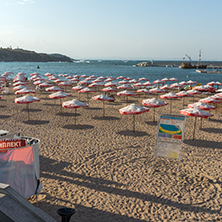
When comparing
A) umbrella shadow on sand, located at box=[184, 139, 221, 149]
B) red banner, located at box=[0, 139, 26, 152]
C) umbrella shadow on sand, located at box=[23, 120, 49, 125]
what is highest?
red banner, located at box=[0, 139, 26, 152]

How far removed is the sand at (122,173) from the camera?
20.6ft

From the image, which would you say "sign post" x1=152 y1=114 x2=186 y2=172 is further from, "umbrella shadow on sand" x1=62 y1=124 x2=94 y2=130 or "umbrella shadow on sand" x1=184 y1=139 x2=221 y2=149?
"umbrella shadow on sand" x1=62 y1=124 x2=94 y2=130

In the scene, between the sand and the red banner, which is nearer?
the red banner

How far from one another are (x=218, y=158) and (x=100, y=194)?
5874 mm

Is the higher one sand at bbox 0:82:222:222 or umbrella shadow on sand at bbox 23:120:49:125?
umbrella shadow on sand at bbox 23:120:49:125

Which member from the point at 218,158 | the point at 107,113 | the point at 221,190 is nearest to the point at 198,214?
the point at 221,190

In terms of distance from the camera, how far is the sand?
6273 millimetres

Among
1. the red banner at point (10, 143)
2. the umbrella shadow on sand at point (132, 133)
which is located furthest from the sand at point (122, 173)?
the red banner at point (10, 143)

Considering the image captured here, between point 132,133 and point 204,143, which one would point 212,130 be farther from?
point 132,133

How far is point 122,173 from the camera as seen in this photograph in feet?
27.5

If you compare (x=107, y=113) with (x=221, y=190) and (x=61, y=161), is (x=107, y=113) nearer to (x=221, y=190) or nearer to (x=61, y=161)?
(x=61, y=161)

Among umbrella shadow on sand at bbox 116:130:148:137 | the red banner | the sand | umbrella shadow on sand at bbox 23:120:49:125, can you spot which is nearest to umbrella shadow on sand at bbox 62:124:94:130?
the sand

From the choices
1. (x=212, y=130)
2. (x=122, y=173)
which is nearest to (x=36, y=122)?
(x=122, y=173)

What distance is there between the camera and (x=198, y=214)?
20.2ft
